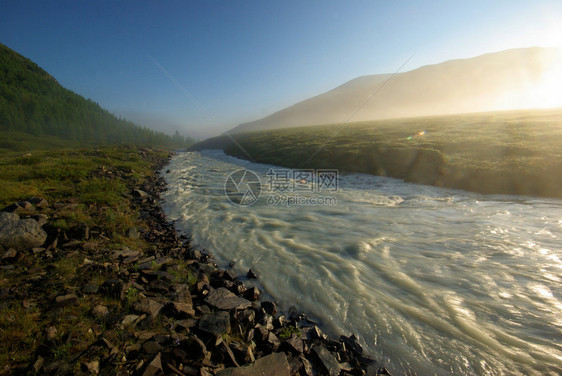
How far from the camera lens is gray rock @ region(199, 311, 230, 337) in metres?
5.08

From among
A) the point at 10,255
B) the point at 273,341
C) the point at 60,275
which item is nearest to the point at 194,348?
the point at 273,341

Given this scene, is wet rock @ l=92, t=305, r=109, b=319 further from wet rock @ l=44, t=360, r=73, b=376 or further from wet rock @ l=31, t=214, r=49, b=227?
wet rock @ l=31, t=214, r=49, b=227

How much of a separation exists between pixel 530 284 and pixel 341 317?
702 cm

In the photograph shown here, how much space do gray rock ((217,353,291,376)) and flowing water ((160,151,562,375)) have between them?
6.24 ft

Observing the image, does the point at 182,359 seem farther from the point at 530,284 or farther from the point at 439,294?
the point at 530,284

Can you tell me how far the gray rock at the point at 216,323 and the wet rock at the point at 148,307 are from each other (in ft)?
3.68

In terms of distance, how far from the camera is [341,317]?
6.40 metres

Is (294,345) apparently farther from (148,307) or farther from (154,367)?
(148,307)

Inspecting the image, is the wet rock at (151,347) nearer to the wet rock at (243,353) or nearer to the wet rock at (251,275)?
the wet rock at (243,353)

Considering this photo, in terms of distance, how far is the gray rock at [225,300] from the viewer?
6168mm

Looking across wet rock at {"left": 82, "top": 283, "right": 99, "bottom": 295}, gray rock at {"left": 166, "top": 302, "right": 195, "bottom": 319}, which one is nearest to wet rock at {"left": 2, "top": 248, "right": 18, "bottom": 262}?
wet rock at {"left": 82, "top": 283, "right": 99, "bottom": 295}

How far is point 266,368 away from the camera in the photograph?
4.41 metres

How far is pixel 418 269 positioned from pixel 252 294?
6.54 metres

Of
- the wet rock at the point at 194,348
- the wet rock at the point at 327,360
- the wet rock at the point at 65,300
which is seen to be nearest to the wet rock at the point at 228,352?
the wet rock at the point at 194,348
